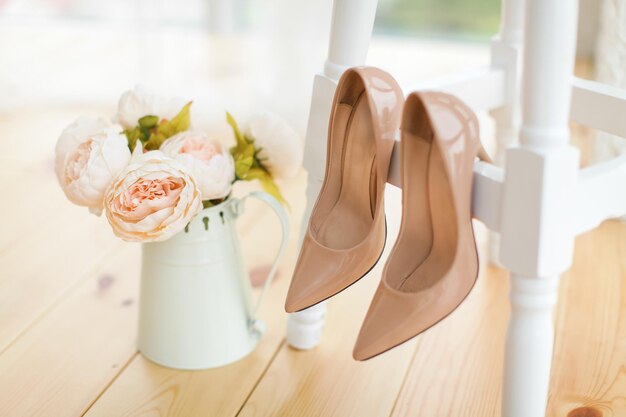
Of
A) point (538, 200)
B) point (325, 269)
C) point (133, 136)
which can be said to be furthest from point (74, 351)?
point (538, 200)

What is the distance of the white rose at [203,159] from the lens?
0.93 meters

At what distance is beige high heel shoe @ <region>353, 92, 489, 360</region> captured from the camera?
74 cm

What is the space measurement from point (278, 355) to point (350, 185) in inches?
11.0

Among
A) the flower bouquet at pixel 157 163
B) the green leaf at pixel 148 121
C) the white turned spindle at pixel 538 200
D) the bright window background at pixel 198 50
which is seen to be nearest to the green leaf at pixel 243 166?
the flower bouquet at pixel 157 163

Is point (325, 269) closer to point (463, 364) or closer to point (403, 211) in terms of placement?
point (403, 211)

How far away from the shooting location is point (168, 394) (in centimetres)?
99

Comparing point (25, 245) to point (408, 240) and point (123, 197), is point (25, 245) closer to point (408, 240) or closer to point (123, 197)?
point (123, 197)

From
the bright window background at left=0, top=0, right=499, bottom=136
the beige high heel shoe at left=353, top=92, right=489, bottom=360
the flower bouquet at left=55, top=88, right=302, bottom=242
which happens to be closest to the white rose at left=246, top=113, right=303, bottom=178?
the flower bouquet at left=55, top=88, right=302, bottom=242

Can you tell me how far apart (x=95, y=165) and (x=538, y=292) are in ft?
1.55

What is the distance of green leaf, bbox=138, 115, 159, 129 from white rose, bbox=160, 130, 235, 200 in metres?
0.04

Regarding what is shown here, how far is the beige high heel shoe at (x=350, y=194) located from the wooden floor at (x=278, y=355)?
18 centimetres

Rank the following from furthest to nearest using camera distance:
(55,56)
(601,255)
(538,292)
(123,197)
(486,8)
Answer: (486,8), (55,56), (601,255), (123,197), (538,292)

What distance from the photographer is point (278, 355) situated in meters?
1.07

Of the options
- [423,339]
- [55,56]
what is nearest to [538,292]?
[423,339]
